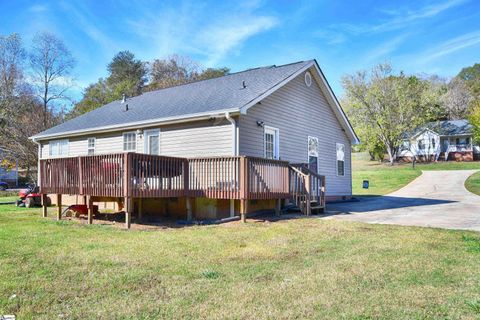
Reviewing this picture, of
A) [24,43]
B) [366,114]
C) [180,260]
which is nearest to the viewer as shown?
[180,260]

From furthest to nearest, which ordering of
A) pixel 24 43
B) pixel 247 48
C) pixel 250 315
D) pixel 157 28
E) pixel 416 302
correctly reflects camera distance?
pixel 24 43
pixel 247 48
pixel 157 28
pixel 416 302
pixel 250 315

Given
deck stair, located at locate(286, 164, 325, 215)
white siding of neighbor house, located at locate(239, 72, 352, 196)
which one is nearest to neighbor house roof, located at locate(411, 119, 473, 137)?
white siding of neighbor house, located at locate(239, 72, 352, 196)

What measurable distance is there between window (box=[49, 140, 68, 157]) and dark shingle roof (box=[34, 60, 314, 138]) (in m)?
0.52

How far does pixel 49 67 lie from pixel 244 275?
32.0 metres

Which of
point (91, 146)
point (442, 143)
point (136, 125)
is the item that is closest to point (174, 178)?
point (136, 125)

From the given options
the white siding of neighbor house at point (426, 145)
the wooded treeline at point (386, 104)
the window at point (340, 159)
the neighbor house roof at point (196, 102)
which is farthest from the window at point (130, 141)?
the white siding of neighbor house at point (426, 145)

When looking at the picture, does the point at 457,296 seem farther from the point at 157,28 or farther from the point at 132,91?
the point at 132,91

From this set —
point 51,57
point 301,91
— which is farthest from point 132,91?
point 301,91

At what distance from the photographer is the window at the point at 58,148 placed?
1692 cm

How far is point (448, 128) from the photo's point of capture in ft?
144

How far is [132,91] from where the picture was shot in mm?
40750

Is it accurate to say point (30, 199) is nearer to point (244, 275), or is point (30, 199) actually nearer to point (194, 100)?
point (194, 100)

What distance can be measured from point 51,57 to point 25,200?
1993cm

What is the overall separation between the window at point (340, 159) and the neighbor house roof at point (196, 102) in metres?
0.96
